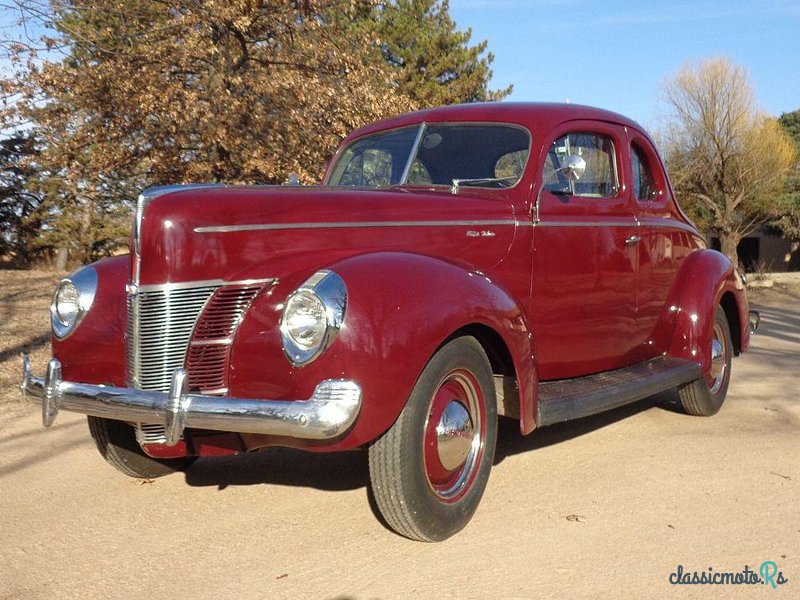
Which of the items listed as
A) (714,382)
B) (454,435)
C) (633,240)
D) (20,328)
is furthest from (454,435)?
(20,328)

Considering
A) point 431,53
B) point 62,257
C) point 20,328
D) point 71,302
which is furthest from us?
point 431,53

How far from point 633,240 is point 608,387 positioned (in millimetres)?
1037

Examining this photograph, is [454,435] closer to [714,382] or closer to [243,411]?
[243,411]

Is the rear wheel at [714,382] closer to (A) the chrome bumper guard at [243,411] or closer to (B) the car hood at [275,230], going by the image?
(B) the car hood at [275,230]

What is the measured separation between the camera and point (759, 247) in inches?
1345

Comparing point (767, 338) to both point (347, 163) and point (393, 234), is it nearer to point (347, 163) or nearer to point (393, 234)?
point (347, 163)

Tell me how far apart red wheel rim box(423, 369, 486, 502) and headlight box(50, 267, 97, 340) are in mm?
1677

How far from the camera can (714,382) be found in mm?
5730

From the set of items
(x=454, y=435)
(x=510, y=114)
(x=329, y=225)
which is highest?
(x=510, y=114)

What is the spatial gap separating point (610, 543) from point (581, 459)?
125 centimetres

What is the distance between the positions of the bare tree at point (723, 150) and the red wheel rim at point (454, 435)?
24410 mm

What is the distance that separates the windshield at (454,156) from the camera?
14.6 feet

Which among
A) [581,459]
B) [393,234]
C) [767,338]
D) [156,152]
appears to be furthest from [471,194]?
[156,152]

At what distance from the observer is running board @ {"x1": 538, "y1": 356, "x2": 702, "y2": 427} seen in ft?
13.0
